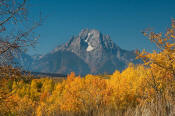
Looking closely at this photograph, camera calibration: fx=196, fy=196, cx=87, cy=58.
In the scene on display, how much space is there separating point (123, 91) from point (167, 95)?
26.1m

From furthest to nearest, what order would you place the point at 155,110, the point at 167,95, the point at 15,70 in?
the point at 15,70 < the point at 167,95 < the point at 155,110

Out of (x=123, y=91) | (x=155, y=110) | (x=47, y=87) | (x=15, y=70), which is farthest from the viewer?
(x=47, y=87)

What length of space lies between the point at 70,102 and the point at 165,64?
25.0 m

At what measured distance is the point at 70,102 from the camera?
30.8 m

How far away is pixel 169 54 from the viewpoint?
701cm

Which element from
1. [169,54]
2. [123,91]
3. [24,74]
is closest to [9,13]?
[24,74]

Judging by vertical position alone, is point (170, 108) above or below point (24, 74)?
below

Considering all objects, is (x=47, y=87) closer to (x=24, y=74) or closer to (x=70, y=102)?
(x=70, y=102)

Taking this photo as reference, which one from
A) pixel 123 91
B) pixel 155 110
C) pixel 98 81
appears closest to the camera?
pixel 155 110

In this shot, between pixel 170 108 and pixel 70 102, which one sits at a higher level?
pixel 170 108

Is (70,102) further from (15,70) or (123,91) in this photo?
(15,70)

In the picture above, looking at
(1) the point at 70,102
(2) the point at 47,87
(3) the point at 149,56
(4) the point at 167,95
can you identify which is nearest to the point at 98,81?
(1) the point at 70,102

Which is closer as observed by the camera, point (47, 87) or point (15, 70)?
point (15, 70)

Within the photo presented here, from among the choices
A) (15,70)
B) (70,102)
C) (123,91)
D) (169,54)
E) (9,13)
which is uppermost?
(9,13)
